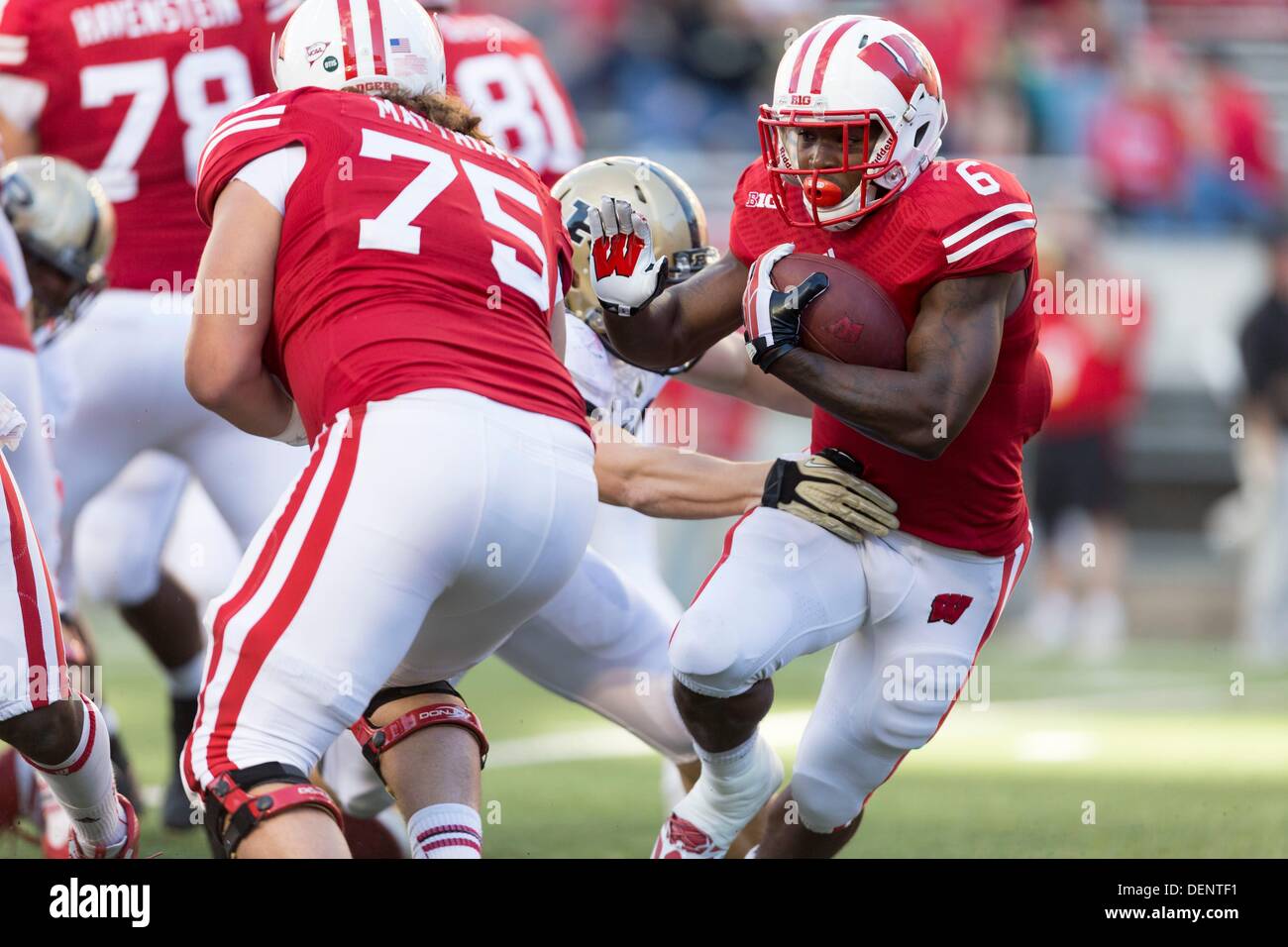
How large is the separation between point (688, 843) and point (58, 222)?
2.25 metres

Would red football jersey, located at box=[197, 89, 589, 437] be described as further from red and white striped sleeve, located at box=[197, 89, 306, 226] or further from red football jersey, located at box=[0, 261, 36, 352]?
red football jersey, located at box=[0, 261, 36, 352]

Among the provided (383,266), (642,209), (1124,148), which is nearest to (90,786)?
(383,266)

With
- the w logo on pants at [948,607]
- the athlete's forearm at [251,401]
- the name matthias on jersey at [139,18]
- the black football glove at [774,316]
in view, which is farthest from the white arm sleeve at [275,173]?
the name matthias on jersey at [139,18]

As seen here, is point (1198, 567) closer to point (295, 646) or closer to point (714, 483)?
point (714, 483)

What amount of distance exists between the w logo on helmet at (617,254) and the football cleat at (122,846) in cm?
150

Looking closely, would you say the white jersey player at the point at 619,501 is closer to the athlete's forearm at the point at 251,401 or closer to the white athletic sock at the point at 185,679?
the athlete's forearm at the point at 251,401

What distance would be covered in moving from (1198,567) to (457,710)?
949 cm

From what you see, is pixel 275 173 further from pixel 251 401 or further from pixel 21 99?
pixel 21 99

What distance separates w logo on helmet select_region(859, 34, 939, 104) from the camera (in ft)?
11.8

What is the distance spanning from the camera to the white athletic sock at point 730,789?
3.69m

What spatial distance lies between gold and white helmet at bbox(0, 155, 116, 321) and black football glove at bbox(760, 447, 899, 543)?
200cm

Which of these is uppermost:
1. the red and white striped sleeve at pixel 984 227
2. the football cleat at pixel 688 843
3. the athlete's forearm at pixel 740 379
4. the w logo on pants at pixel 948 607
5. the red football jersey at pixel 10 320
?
the red and white striped sleeve at pixel 984 227

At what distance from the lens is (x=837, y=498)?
11.9 feet
